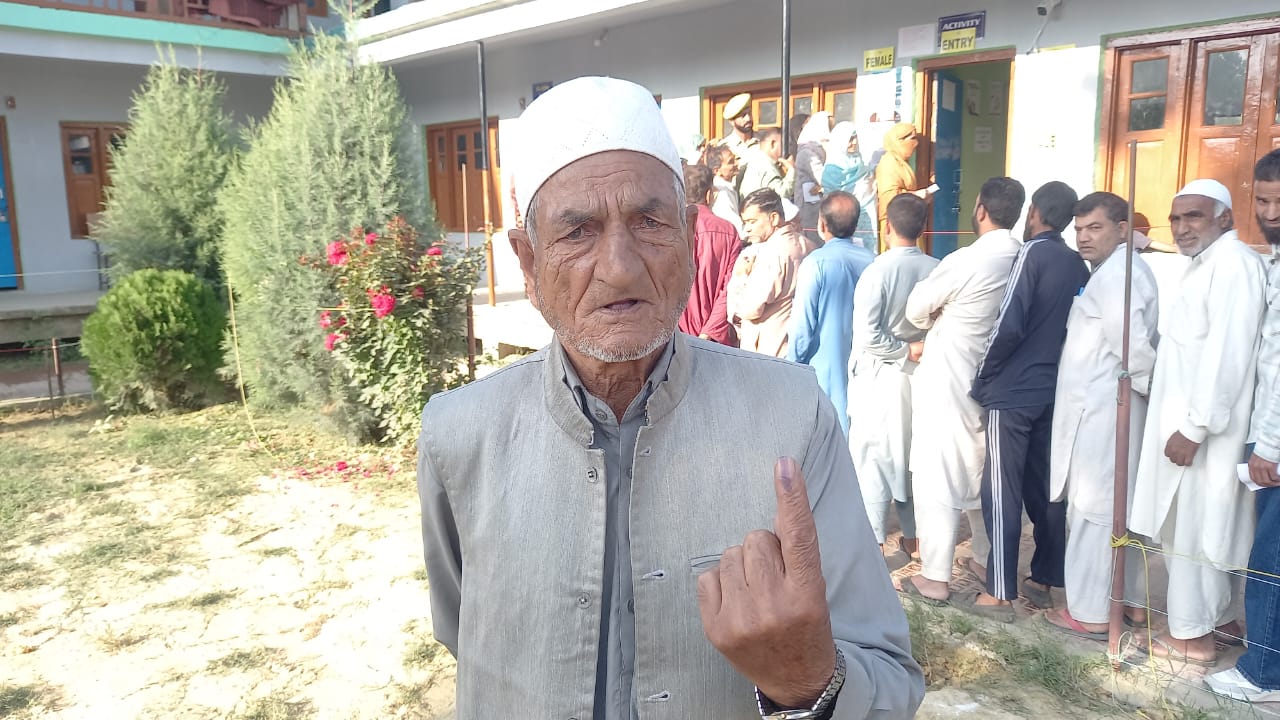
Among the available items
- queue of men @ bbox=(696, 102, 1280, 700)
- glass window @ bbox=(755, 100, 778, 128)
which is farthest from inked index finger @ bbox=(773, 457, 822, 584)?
glass window @ bbox=(755, 100, 778, 128)

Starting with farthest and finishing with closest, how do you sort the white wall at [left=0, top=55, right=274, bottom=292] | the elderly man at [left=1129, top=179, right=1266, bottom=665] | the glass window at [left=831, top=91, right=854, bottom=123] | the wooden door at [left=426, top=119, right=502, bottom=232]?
the wooden door at [left=426, top=119, right=502, bottom=232], the white wall at [left=0, top=55, right=274, bottom=292], the glass window at [left=831, top=91, right=854, bottom=123], the elderly man at [left=1129, top=179, right=1266, bottom=665]

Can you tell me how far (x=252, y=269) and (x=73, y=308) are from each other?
526 centimetres

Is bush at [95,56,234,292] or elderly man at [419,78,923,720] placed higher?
bush at [95,56,234,292]

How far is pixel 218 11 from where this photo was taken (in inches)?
516

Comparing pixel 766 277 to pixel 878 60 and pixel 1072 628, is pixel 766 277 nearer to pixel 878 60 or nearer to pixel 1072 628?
pixel 1072 628

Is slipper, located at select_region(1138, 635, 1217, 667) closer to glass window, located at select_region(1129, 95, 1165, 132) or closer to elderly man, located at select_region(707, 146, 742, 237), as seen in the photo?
elderly man, located at select_region(707, 146, 742, 237)

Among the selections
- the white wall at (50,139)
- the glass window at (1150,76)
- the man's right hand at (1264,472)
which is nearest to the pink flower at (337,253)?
the man's right hand at (1264,472)

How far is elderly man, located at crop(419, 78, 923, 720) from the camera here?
128 centimetres

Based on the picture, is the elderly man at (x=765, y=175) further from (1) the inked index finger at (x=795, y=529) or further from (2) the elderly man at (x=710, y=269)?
(1) the inked index finger at (x=795, y=529)

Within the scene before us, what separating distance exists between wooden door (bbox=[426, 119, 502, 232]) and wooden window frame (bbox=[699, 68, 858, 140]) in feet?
13.0

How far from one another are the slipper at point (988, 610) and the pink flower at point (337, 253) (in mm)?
4778

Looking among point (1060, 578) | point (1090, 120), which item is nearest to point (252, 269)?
point (1060, 578)

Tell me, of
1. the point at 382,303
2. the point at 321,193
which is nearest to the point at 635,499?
the point at 382,303

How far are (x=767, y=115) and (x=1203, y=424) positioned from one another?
6.73m
